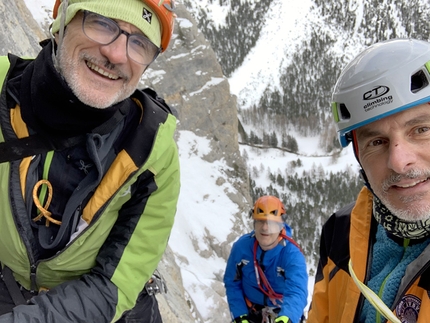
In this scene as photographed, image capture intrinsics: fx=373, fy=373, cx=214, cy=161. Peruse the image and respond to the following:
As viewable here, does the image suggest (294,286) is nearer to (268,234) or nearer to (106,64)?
(268,234)

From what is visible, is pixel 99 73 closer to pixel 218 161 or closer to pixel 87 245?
pixel 87 245

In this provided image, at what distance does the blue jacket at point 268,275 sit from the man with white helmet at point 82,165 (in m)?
2.74

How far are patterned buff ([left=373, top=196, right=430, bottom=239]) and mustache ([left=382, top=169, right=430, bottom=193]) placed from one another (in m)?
0.17

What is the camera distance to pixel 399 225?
196 centimetres

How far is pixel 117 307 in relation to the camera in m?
2.34

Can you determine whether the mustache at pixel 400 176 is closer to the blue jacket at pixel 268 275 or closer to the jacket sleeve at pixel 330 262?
the jacket sleeve at pixel 330 262

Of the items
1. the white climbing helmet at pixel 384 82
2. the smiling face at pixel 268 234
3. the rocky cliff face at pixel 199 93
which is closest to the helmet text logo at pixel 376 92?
the white climbing helmet at pixel 384 82

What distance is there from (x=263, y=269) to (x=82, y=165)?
3459mm

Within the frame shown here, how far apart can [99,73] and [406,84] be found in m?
1.76

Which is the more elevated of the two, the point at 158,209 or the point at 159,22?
the point at 159,22

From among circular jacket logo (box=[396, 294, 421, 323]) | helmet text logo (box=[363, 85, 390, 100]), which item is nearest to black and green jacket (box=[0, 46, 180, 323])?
helmet text logo (box=[363, 85, 390, 100])

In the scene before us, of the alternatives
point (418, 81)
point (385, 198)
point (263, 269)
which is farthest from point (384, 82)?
point (263, 269)

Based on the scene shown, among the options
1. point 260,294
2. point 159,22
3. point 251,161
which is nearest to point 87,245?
point 159,22

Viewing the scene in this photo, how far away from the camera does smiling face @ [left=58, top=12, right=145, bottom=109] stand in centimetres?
217
